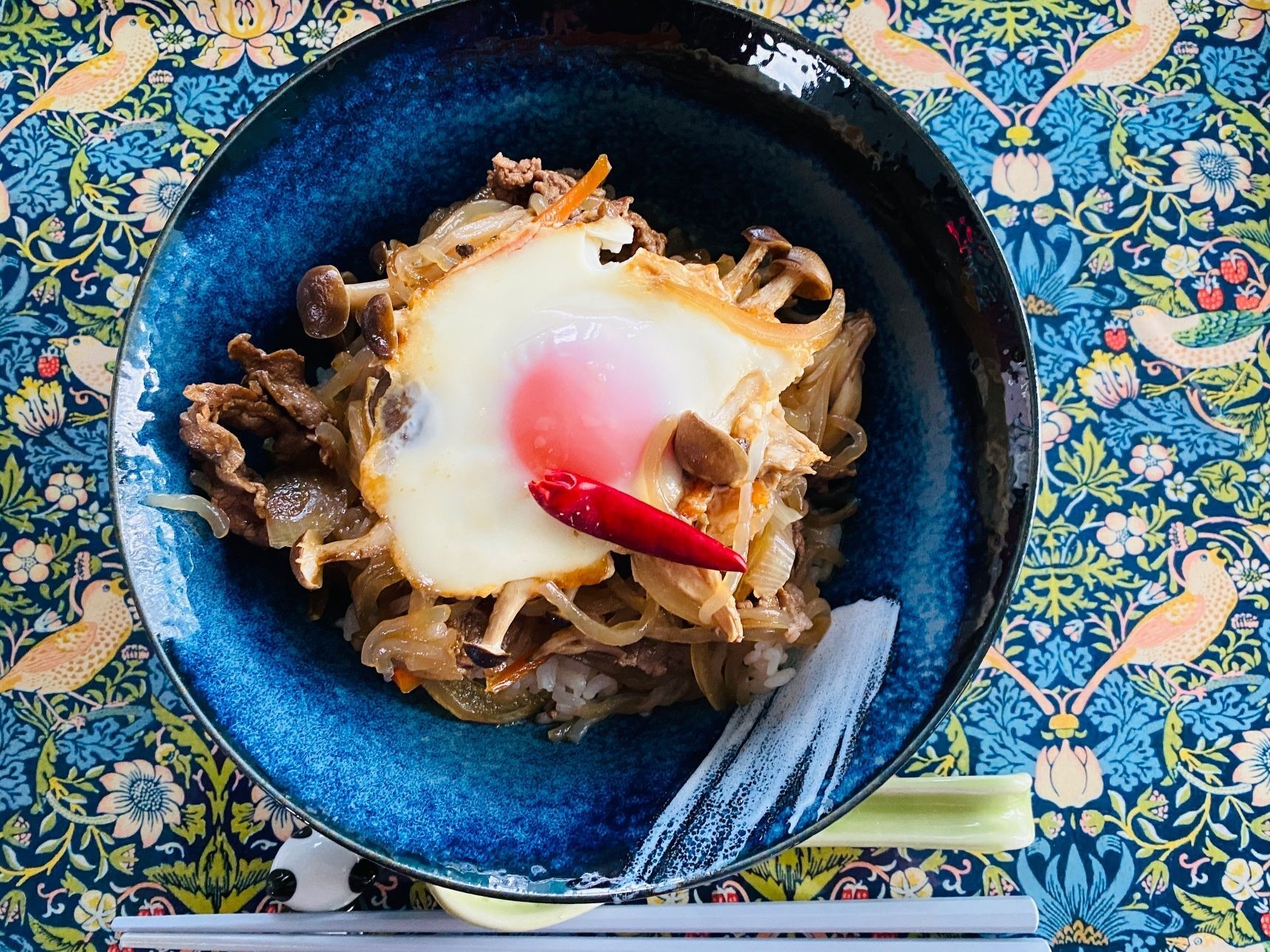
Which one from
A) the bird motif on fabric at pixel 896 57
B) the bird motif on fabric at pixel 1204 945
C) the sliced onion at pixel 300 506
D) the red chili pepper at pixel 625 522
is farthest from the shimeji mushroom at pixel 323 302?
the bird motif on fabric at pixel 1204 945

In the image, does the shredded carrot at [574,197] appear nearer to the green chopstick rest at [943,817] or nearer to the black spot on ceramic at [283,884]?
the green chopstick rest at [943,817]

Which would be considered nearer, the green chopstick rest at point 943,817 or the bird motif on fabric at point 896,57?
the green chopstick rest at point 943,817

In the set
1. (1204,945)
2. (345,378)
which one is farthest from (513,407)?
(1204,945)

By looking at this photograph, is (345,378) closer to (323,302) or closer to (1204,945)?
(323,302)

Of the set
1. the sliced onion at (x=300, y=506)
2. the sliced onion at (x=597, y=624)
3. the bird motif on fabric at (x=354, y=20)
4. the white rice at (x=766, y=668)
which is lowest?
the white rice at (x=766, y=668)

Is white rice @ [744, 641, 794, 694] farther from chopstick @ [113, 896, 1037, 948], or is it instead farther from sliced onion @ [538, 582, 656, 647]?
chopstick @ [113, 896, 1037, 948]

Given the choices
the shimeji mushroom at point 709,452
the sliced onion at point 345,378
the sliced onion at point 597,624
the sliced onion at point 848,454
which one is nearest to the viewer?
the shimeji mushroom at point 709,452
